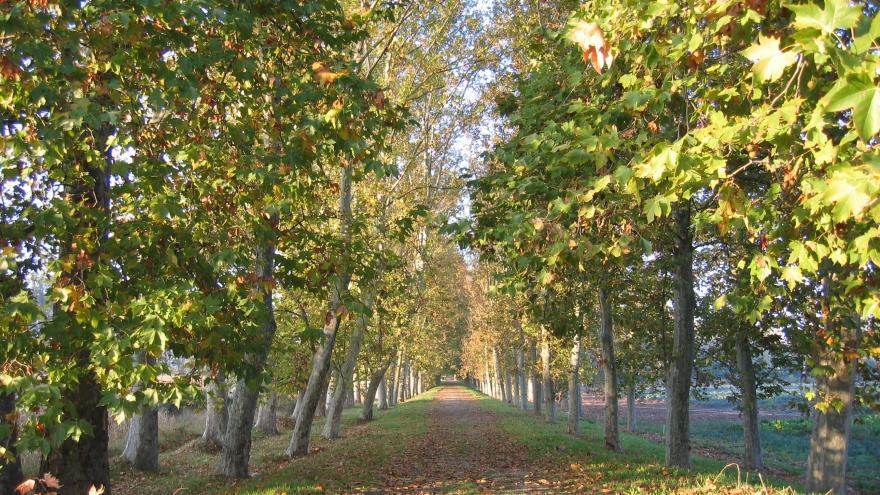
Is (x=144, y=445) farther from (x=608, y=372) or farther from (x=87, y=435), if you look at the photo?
(x=608, y=372)

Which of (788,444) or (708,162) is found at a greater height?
(708,162)

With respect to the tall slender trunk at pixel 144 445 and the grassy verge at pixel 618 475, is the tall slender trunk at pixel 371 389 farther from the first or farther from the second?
the tall slender trunk at pixel 144 445

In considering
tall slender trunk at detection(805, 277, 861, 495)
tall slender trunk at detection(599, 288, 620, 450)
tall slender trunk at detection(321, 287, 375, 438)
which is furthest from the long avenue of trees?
tall slender trunk at detection(321, 287, 375, 438)

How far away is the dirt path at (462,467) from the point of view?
33.6ft

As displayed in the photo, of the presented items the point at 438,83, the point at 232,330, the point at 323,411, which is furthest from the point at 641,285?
the point at 323,411

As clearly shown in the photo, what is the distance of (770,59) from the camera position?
2.84 m

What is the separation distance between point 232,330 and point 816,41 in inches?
200

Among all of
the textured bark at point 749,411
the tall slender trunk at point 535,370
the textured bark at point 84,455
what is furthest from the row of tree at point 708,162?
the tall slender trunk at point 535,370

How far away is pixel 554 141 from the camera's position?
5.84m

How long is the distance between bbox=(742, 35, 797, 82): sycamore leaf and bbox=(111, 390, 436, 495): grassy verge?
621cm

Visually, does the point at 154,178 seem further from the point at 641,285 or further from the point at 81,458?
the point at 641,285

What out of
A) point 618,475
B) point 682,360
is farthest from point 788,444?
point 618,475

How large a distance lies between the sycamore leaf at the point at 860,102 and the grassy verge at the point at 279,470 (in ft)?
20.9

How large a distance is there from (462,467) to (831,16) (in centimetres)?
1232
